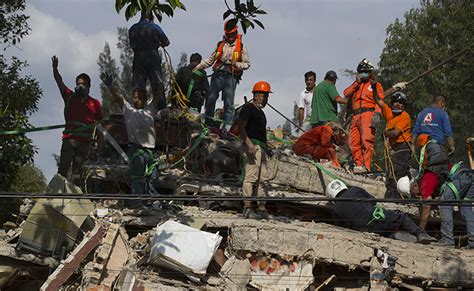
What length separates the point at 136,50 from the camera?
13.3m

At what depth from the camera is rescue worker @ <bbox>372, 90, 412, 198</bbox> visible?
504 inches

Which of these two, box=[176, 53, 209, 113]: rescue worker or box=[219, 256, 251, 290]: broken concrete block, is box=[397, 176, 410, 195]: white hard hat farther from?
box=[176, 53, 209, 113]: rescue worker

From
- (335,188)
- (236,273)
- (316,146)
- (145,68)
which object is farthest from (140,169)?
(316,146)

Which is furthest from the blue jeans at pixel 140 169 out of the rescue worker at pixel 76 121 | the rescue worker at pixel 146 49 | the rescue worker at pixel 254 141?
the rescue worker at pixel 146 49

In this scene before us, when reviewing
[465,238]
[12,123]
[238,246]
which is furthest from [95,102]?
[465,238]

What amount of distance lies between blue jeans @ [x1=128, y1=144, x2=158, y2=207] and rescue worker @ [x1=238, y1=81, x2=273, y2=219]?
48.8 inches

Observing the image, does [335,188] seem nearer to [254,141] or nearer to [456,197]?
[254,141]

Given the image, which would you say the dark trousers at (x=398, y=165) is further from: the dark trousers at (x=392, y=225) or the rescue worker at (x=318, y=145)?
the dark trousers at (x=392, y=225)

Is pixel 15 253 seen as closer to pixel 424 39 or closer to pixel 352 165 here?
pixel 352 165

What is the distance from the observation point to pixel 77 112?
1245 centimetres

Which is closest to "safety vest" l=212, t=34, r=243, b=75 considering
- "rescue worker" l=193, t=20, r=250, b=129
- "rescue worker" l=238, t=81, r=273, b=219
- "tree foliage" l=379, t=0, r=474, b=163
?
"rescue worker" l=193, t=20, r=250, b=129

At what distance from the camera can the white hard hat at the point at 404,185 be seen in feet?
39.5

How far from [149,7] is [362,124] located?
19.2 feet

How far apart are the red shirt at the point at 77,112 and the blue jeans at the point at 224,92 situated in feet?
7.25
